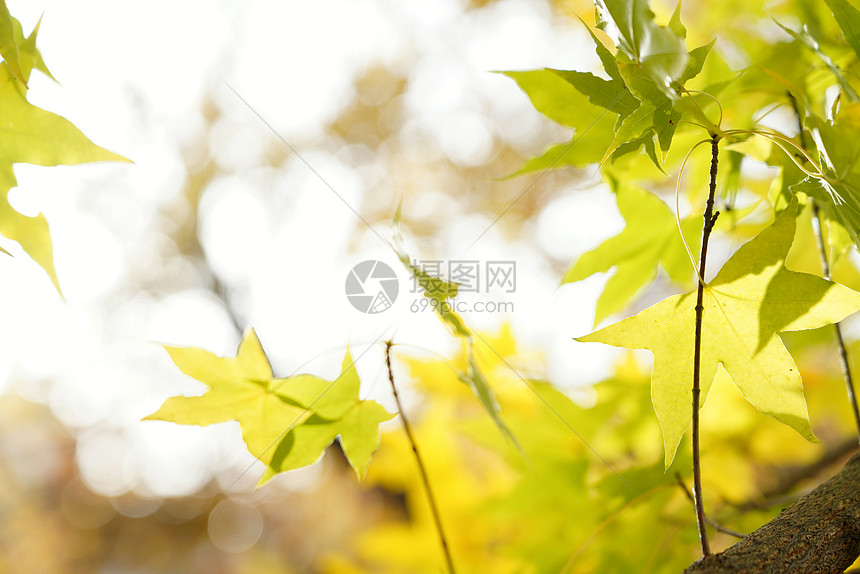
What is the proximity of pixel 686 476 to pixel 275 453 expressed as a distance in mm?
454

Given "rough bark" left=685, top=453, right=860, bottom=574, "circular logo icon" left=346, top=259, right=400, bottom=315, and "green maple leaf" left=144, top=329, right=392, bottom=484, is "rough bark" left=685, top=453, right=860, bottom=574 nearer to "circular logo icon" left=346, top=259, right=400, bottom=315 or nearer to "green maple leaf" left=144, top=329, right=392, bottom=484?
"green maple leaf" left=144, top=329, right=392, bottom=484

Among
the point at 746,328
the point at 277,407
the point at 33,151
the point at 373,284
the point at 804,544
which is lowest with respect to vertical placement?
the point at 804,544

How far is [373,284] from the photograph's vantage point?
58 cm

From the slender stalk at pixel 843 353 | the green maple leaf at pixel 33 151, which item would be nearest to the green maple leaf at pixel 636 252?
the slender stalk at pixel 843 353

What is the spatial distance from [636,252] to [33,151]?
50 centimetres

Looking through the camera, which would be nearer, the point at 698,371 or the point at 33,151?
the point at 698,371

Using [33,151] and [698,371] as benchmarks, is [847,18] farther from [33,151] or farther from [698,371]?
[33,151]

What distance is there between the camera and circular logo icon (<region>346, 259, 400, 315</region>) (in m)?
0.57

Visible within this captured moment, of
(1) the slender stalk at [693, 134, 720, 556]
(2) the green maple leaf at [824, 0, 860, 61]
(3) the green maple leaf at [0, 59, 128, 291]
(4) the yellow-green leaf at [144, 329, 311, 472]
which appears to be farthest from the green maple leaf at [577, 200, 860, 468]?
(3) the green maple leaf at [0, 59, 128, 291]

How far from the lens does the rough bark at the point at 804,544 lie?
28 cm

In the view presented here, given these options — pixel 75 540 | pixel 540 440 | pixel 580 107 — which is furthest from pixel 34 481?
pixel 580 107

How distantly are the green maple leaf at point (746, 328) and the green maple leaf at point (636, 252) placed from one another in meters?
0.15

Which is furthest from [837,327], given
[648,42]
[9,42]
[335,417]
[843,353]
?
[9,42]

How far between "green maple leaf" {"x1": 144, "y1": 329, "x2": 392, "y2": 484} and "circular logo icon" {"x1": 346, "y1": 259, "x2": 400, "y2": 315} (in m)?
0.14
